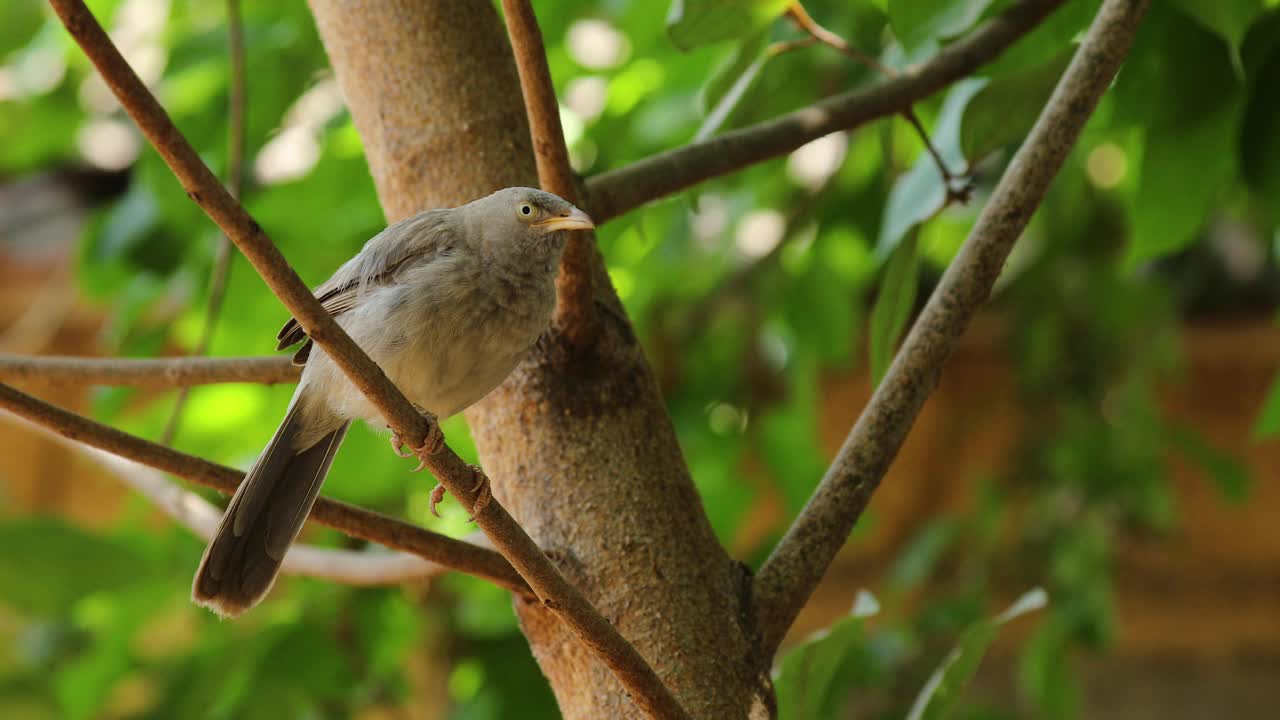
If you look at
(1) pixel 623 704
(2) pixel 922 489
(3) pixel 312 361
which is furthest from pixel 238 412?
(2) pixel 922 489

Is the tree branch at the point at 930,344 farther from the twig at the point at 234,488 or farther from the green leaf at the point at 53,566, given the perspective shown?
the green leaf at the point at 53,566

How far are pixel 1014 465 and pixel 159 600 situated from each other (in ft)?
7.92

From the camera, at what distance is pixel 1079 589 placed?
3.00 m

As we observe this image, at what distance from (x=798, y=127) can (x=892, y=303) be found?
0.28 metres

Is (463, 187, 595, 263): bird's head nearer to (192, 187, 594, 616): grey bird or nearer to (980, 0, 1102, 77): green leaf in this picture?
(192, 187, 594, 616): grey bird

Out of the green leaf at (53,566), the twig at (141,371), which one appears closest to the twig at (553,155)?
the twig at (141,371)

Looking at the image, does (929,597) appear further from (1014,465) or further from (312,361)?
(312,361)

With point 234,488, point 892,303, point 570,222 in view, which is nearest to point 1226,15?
point 892,303

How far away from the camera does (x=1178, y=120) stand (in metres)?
1.87

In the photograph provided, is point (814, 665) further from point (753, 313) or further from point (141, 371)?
point (753, 313)

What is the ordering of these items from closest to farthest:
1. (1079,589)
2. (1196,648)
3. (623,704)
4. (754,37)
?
1. (623,704)
2. (754,37)
3. (1079,589)
4. (1196,648)

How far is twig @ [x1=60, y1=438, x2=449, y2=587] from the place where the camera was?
5.44 ft

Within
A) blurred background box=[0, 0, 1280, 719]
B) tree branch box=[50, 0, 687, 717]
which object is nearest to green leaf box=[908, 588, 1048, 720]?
blurred background box=[0, 0, 1280, 719]

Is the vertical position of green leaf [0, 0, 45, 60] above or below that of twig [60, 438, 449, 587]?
above
